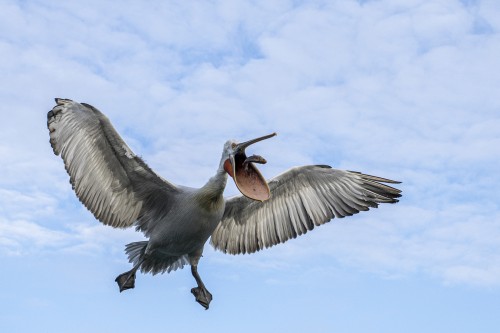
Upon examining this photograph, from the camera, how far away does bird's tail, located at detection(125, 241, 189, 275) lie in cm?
1368

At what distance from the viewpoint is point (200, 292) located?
13.6 meters


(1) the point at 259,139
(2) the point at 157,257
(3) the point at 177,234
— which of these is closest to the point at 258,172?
(1) the point at 259,139

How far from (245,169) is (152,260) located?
2.53m

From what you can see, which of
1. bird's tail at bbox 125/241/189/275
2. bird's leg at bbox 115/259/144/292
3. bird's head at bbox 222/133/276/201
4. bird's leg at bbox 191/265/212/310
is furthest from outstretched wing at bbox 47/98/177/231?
bird's head at bbox 222/133/276/201

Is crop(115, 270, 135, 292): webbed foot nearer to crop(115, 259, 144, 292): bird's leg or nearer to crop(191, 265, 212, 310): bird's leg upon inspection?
crop(115, 259, 144, 292): bird's leg

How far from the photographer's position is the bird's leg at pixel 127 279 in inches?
526

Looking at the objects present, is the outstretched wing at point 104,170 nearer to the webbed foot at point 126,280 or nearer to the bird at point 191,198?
the bird at point 191,198

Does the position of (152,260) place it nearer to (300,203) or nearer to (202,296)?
(202,296)

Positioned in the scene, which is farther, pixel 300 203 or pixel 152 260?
pixel 300 203

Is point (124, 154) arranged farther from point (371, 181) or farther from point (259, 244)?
point (371, 181)

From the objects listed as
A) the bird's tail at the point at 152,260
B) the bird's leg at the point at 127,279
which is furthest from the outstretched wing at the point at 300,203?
the bird's leg at the point at 127,279

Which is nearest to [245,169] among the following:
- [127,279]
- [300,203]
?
[300,203]

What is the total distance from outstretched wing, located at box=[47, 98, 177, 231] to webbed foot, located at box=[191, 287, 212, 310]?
1257 mm

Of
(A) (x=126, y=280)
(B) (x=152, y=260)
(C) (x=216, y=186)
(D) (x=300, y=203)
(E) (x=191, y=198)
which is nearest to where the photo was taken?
(C) (x=216, y=186)
